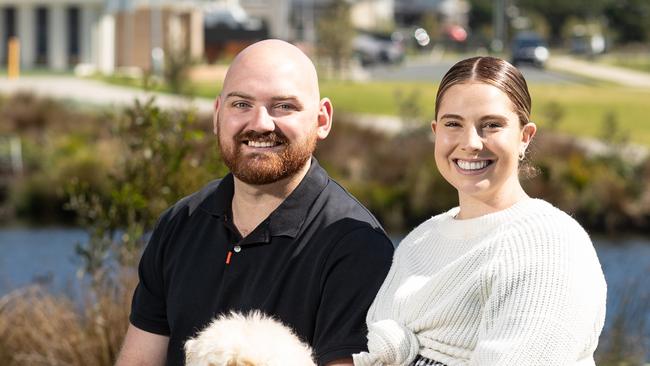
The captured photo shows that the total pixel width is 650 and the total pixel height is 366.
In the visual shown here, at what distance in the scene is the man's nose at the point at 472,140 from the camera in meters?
3.02

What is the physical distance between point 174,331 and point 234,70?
2.55 ft

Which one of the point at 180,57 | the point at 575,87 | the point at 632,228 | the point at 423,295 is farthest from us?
the point at 575,87

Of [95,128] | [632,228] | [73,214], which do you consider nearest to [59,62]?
[95,128]

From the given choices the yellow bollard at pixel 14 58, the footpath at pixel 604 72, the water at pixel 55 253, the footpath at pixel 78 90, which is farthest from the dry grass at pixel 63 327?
the footpath at pixel 604 72

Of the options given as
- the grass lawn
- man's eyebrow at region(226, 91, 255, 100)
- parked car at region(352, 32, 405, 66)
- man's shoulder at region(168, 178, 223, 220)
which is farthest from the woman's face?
parked car at region(352, 32, 405, 66)

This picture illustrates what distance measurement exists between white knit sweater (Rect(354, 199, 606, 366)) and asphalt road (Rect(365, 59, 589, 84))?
4262 cm

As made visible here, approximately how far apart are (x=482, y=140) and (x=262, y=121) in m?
0.81

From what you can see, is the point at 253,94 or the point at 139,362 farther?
the point at 139,362

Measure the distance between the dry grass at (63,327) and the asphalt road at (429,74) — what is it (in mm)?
38885

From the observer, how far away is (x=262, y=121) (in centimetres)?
364

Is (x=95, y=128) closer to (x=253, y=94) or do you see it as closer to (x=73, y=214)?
(x=73, y=214)

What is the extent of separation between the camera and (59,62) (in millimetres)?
51469

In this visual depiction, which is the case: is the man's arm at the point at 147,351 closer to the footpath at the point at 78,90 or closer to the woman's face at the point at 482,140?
the woman's face at the point at 482,140

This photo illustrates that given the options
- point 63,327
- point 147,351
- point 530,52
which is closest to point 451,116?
point 147,351
